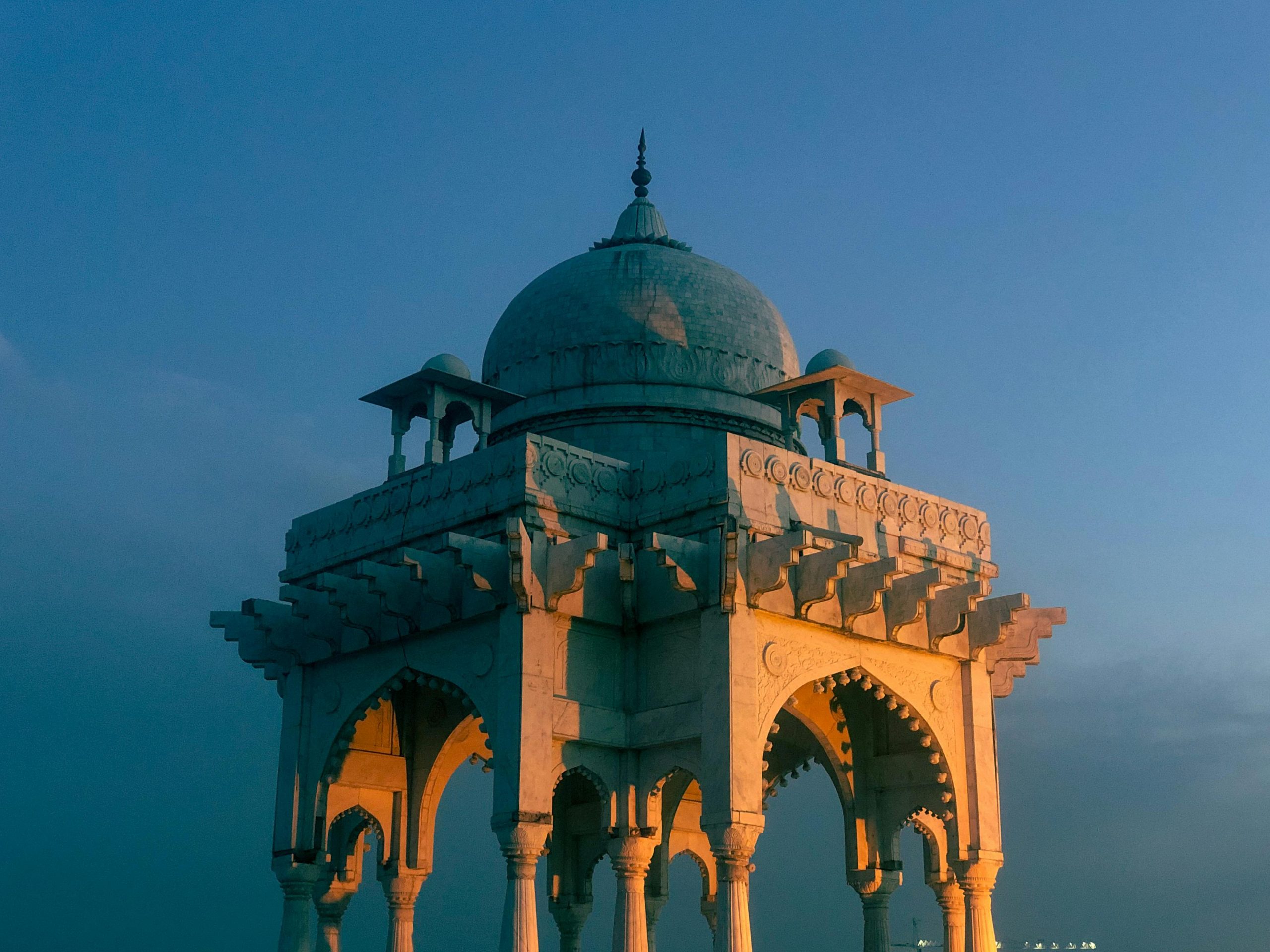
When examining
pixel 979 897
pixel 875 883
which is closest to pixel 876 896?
pixel 875 883

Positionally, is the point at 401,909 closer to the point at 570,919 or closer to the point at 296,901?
the point at 296,901

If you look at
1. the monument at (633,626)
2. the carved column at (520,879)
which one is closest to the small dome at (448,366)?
the monument at (633,626)

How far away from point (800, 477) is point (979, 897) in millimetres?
6915

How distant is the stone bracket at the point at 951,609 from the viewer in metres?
26.0

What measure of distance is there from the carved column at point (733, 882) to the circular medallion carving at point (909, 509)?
584 centimetres

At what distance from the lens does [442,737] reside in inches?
1107

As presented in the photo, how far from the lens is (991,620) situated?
26.5 metres

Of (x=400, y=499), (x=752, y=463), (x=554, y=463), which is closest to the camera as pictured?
(x=752, y=463)

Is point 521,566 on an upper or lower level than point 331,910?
upper

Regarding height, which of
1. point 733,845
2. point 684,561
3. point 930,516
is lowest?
point 733,845

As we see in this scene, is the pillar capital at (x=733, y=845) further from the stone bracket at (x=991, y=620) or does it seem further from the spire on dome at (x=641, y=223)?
the spire on dome at (x=641, y=223)

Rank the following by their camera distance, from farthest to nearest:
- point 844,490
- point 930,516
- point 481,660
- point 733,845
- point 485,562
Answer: point 930,516, point 844,490, point 481,660, point 485,562, point 733,845

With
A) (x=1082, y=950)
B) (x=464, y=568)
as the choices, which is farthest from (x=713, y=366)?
(x=1082, y=950)

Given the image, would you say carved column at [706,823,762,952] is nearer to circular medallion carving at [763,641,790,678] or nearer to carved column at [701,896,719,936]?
circular medallion carving at [763,641,790,678]
